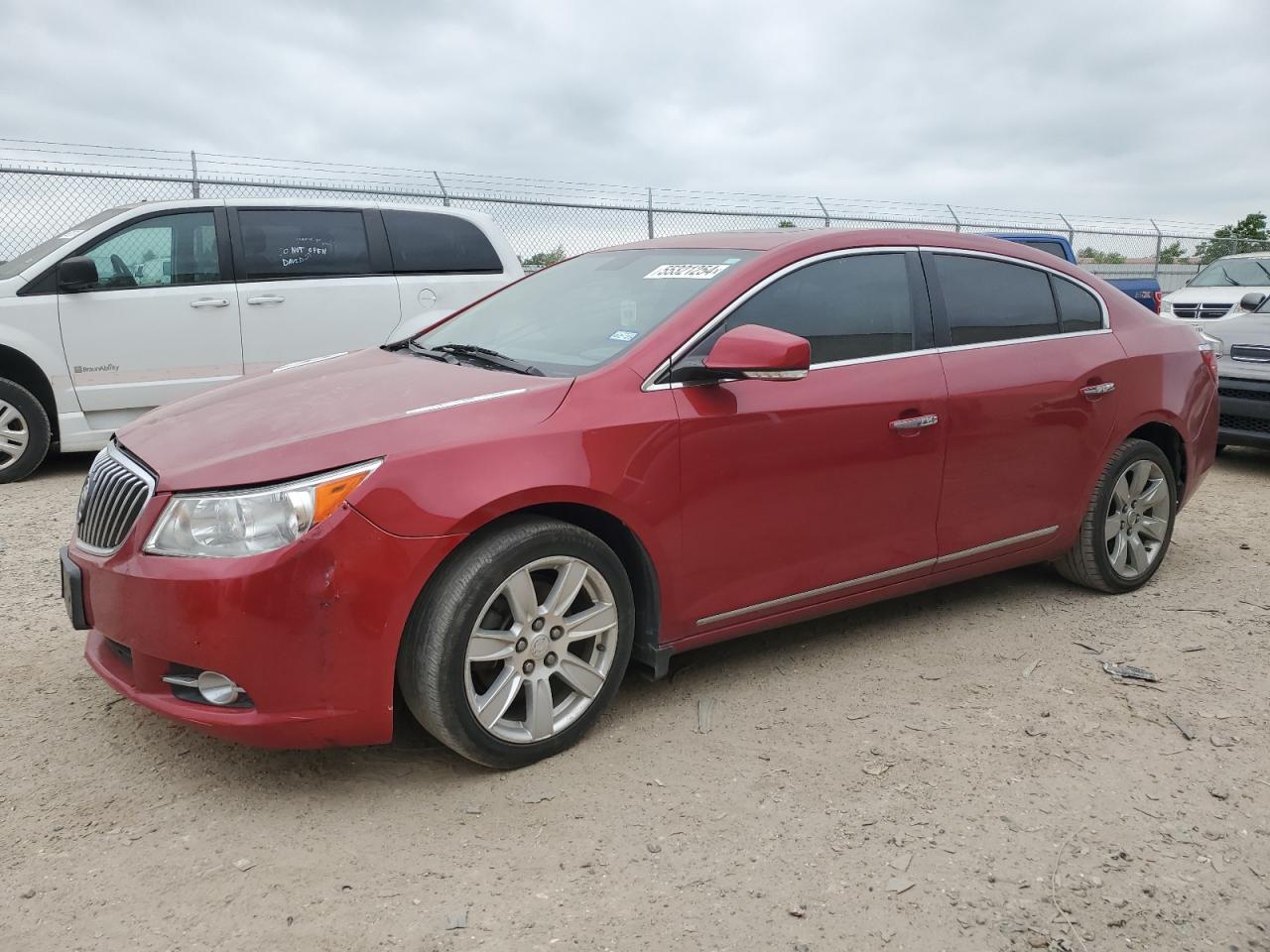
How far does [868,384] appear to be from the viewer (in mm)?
3641

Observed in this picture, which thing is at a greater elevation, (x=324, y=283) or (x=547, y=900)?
(x=324, y=283)

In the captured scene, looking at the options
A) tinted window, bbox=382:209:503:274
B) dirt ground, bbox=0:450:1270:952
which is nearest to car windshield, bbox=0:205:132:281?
tinted window, bbox=382:209:503:274

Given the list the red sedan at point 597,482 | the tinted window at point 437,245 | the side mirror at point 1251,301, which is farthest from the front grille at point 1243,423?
the tinted window at point 437,245

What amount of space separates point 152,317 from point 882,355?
5405mm

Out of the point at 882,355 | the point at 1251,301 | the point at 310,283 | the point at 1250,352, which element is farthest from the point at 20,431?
the point at 1251,301

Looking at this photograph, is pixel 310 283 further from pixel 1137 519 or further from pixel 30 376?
pixel 1137 519

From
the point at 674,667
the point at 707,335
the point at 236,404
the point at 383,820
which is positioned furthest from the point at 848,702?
the point at 236,404

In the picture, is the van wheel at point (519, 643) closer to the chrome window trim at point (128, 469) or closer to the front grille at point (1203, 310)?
the chrome window trim at point (128, 469)

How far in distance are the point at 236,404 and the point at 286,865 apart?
1411 millimetres

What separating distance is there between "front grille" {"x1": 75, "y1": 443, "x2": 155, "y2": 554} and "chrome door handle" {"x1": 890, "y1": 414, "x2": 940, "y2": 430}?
2.40 meters

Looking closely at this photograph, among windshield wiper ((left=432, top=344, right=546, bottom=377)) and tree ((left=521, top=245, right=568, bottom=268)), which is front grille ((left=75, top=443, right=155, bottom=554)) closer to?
windshield wiper ((left=432, top=344, right=546, bottom=377))

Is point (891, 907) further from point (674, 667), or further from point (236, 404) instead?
point (236, 404)

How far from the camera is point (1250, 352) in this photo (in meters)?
7.73

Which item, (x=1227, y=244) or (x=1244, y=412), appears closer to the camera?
(x=1244, y=412)
